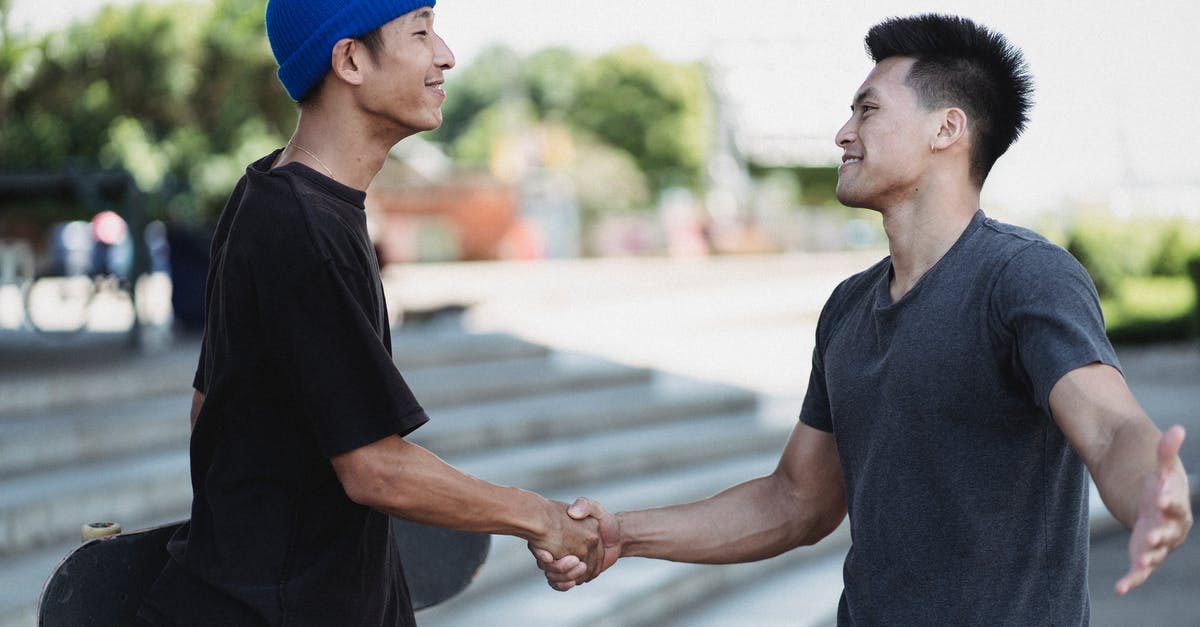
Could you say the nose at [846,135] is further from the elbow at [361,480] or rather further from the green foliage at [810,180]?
the green foliage at [810,180]

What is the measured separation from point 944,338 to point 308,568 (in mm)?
1099

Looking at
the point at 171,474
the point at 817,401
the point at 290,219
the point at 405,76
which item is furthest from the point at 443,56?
the point at 171,474

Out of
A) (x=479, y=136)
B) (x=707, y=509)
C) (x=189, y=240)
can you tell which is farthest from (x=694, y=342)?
(x=479, y=136)

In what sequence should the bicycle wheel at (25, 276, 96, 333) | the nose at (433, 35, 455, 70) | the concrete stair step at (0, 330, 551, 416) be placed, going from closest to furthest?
the nose at (433, 35, 455, 70) < the concrete stair step at (0, 330, 551, 416) < the bicycle wheel at (25, 276, 96, 333)

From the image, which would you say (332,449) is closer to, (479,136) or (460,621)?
(460,621)

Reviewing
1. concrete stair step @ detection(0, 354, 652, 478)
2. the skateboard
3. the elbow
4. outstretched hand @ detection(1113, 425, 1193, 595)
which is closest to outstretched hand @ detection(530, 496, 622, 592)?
the elbow

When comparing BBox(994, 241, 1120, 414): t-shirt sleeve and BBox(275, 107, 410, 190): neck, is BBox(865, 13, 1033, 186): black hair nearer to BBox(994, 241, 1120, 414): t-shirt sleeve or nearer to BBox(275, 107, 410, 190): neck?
BBox(994, 241, 1120, 414): t-shirt sleeve

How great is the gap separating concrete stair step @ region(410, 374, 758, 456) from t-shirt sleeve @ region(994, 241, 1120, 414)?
4.64 meters

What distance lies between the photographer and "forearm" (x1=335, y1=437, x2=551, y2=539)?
1920 mm

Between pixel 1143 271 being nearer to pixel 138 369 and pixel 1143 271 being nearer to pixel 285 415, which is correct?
pixel 138 369

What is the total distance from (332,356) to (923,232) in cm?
108

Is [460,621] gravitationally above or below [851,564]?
below

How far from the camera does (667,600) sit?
5.39 m

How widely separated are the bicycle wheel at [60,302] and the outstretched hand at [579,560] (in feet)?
23.8
